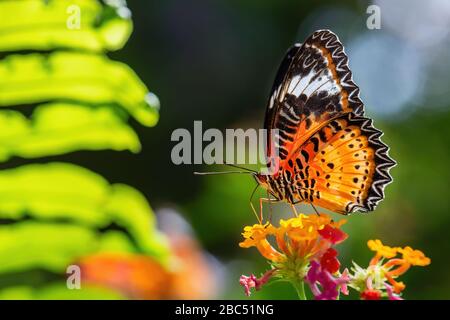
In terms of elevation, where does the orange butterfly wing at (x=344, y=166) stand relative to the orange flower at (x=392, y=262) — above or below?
above

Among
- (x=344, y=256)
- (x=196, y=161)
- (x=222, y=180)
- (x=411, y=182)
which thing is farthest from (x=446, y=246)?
(x=196, y=161)

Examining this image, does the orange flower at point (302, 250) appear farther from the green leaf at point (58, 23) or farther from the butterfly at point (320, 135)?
the green leaf at point (58, 23)

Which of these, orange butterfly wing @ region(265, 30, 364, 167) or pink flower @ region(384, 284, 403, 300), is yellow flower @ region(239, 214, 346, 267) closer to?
pink flower @ region(384, 284, 403, 300)

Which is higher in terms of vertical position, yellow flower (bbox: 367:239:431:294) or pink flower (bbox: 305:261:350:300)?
yellow flower (bbox: 367:239:431:294)

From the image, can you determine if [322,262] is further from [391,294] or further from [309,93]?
[309,93]

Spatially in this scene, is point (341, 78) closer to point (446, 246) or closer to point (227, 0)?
point (446, 246)

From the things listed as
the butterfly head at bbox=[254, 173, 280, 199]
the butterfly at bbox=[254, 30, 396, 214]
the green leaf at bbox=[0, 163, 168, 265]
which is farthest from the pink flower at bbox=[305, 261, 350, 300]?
the butterfly head at bbox=[254, 173, 280, 199]

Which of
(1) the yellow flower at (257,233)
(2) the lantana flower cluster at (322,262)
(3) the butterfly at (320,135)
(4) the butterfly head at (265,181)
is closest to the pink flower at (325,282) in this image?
(2) the lantana flower cluster at (322,262)
